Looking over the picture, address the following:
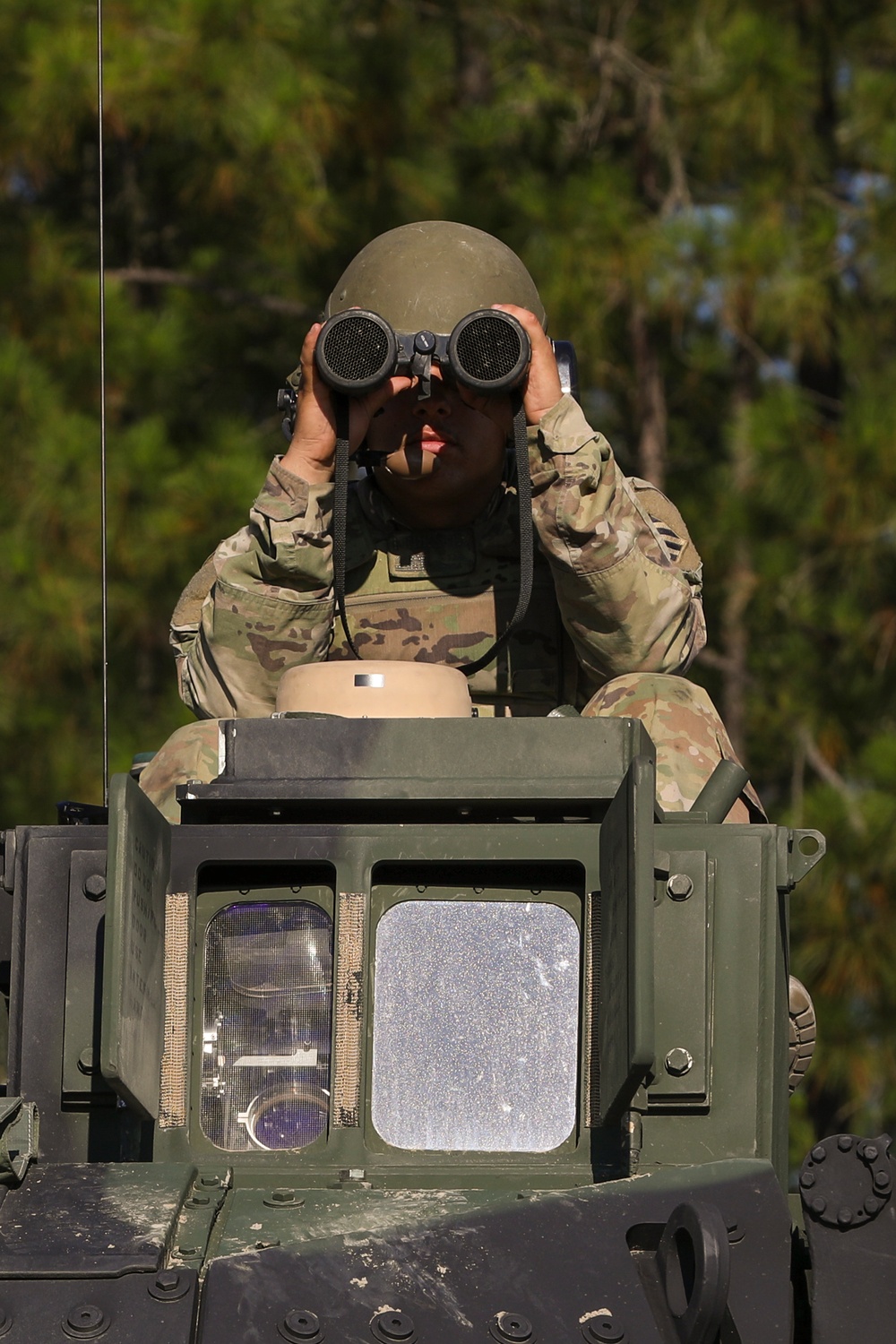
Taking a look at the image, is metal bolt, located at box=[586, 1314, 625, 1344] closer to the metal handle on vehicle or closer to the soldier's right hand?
the metal handle on vehicle

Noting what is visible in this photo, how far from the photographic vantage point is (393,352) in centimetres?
470

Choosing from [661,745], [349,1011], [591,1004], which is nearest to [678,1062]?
[591,1004]

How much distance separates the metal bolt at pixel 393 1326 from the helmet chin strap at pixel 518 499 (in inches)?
85.9

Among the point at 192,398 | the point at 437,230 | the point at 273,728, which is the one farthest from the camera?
the point at 192,398

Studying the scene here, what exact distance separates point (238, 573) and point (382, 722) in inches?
41.8

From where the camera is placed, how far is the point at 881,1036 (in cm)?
1058

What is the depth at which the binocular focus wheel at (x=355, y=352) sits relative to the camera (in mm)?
4695

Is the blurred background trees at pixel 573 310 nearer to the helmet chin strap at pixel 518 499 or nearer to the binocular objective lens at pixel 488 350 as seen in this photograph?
the helmet chin strap at pixel 518 499

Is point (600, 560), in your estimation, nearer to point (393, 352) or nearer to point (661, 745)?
point (661, 745)

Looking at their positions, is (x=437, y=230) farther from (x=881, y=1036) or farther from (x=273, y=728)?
(x=881, y=1036)

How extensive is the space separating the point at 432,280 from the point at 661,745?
1410 mm

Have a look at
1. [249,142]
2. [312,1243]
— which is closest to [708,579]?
[249,142]

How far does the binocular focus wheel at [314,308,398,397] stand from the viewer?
4695mm

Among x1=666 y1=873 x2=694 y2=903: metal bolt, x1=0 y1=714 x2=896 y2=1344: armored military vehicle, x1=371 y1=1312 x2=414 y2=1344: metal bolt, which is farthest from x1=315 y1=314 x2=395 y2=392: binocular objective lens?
x1=371 y1=1312 x2=414 y2=1344: metal bolt
